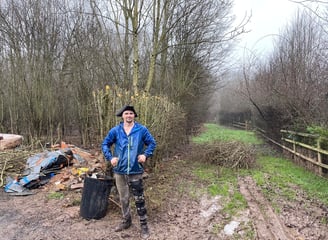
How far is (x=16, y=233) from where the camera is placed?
12.9 feet

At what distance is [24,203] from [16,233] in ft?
4.83

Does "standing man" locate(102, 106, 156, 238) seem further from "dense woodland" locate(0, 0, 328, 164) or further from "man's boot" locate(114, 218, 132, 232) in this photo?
"dense woodland" locate(0, 0, 328, 164)

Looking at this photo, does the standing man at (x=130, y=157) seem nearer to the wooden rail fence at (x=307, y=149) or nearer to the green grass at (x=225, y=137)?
the wooden rail fence at (x=307, y=149)

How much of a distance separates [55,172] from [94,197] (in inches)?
113

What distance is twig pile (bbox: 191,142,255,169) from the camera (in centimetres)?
849

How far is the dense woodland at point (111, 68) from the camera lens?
8719 millimetres

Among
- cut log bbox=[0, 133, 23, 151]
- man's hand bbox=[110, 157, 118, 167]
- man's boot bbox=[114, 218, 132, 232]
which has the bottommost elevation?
man's boot bbox=[114, 218, 132, 232]

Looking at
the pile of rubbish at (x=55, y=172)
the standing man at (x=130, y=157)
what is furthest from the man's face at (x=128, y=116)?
the pile of rubbish at (x=55, y=172)

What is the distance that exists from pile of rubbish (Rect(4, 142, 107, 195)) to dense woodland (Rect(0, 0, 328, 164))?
0.86 meters

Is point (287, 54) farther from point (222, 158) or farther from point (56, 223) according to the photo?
point (56, 223)

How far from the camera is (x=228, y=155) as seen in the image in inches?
342

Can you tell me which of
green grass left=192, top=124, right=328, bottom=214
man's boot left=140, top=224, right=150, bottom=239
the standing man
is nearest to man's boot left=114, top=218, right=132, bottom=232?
the standing man

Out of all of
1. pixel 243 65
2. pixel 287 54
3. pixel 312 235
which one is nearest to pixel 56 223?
pixel 312 235

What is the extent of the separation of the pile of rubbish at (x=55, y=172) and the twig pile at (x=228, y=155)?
12.3ft
